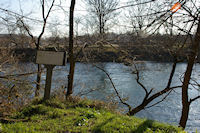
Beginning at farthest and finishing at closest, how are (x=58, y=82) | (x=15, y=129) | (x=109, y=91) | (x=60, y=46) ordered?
(x=109, y=91), (x=58, y=82), (x=60, y=46), (x=15, y=129)

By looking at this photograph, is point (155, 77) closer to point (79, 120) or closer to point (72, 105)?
point (72, 105)

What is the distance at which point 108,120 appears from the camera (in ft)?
13.3

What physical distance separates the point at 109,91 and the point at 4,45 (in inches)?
278

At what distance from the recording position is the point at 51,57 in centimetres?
514

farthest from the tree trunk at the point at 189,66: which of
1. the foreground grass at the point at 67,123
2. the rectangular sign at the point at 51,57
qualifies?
the rectangular sign at the point at 51,57

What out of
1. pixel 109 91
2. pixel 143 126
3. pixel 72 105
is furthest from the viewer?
pixel 109 91

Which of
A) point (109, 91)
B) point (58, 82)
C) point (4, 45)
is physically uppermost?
point (4, 45)

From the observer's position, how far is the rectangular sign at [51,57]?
201 inches

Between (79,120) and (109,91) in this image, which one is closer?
(79,120)

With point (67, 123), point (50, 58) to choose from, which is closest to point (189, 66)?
point (67, 123)

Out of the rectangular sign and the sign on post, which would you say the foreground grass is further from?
the rectangular sign

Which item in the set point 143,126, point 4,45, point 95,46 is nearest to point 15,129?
point 143,126

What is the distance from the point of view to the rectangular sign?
5094mm

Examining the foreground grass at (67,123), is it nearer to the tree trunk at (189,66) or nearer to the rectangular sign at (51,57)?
the rectangular sign at (51,57)
